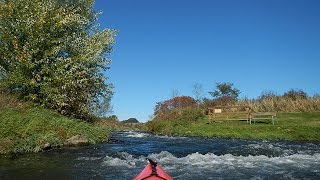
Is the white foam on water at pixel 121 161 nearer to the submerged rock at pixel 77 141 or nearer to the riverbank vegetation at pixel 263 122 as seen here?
the submerged rock at pixel 77 141

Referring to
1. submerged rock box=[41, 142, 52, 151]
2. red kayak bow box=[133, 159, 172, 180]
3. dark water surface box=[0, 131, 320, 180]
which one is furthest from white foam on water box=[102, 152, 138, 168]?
red kayak bow box=[133, 159, 172, 180]

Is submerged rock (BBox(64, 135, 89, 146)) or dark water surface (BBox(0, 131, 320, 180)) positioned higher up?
submerged rock (BBox(64, 135, 89, 146))

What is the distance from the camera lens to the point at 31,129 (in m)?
21.6

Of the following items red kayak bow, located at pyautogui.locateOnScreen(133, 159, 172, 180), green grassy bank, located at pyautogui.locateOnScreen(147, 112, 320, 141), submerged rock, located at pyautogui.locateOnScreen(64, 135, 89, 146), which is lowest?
red kayak bow, located at pyautogui.locateOnScreen(133, 159, 172, 180)

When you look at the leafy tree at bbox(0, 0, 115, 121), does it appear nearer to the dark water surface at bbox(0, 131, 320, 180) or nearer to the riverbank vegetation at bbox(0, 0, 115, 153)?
the riverbank vegetation at bbox(0, 0, 115, 153)

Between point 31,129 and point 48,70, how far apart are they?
7.14 metres

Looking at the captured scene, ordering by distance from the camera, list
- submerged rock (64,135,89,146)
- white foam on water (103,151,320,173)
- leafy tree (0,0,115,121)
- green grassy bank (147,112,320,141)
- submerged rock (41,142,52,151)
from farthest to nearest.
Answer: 1. green grassy bank (147,112,320,141)
2. leafy tree (0,0,115,121)
3. submerged rock (64,135,89,146)
4. submerged rock (41,142,52,151)
5. white foam on water (103,151,320,173)

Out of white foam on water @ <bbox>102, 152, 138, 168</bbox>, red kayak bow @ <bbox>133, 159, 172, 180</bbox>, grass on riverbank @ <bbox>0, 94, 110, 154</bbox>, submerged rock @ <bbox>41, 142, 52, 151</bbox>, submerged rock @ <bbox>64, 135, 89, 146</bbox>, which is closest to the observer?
red kayak bow @ <bbox>133, 159, 172, 180</bbox>

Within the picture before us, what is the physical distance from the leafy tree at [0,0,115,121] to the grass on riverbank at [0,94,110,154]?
A: 166 centimetres

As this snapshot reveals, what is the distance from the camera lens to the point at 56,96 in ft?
91.4

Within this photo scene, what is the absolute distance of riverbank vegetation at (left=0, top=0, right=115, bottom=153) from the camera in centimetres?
2389

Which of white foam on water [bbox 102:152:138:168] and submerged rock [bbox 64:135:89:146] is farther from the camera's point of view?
submerged rock [bbox 64:135:89:146]

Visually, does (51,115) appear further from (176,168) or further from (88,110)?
(176,168)

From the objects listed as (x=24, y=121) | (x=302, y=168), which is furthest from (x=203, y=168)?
(x=24, y=121)
